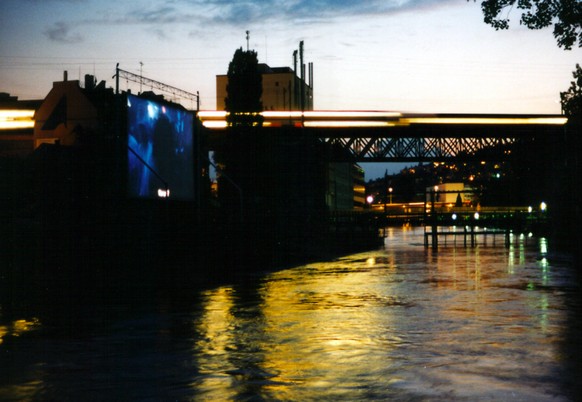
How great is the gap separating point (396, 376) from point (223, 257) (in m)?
20.5

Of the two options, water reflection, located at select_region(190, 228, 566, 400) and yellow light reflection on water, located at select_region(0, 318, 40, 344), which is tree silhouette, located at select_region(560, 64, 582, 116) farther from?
yellow light reflection on water, located at select_region(0, 318, 40, 344)

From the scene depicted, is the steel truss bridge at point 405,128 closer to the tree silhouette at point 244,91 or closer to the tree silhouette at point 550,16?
the tree silhouette at point 244,91

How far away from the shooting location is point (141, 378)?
26.6 ft

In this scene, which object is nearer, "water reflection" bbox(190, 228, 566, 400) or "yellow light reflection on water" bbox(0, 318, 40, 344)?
"water reflection" bbox(190, 228, 566, 400)

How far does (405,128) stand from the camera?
83.7 metres

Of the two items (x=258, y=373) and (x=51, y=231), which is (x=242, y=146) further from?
(x=258, y=373)

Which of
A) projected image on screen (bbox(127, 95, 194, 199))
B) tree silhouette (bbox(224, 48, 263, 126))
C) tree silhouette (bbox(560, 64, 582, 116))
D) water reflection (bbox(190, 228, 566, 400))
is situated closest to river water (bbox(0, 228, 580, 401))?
water reflection (bbox(190, 228, 566, 400))

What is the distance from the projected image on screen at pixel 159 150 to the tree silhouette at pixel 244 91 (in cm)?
4025

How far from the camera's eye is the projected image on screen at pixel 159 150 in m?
28.7

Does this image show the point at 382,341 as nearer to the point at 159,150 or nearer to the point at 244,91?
the point at 159,150

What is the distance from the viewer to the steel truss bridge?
82688mm

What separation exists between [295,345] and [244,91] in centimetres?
6567

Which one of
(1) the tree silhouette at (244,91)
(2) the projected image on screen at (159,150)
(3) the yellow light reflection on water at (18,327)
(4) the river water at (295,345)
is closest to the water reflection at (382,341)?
(4) the river water at (295,345)

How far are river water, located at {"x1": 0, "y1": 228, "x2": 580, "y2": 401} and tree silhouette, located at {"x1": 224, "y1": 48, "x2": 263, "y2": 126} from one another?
183 feet
